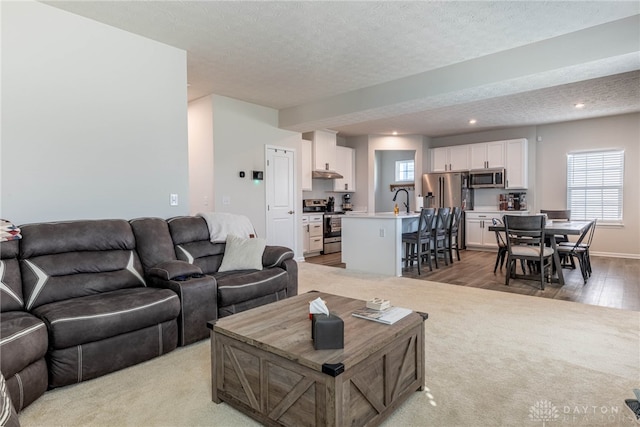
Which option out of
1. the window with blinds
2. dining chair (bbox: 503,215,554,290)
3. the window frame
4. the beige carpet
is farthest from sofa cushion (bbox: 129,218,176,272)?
the window with blinds

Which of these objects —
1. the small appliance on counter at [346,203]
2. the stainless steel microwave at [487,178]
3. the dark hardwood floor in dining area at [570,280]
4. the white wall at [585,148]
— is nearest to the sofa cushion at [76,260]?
the dark hardwood floor in dining area at [570,280]

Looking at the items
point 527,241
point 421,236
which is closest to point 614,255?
point 527,241

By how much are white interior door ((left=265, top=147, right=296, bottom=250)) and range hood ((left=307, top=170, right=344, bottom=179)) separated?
1.14m

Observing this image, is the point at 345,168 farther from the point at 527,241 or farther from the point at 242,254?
the point at 242,254

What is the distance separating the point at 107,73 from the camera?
325 centimetres

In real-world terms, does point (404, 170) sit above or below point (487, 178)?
above

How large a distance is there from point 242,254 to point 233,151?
251cm

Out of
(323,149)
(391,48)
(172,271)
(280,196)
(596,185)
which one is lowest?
(172,271)

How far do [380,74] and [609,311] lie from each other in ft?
11.6

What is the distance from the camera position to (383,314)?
79.1 inches

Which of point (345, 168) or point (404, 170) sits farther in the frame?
point (404, 170)

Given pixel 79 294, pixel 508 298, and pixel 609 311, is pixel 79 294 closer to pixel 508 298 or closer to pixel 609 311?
pixel 508 298

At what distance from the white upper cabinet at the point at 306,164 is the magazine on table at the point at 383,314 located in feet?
17.4

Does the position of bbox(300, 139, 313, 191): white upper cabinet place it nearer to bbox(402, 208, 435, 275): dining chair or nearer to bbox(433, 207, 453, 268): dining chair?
bbox(402, 208, 435, 275): dining chair
